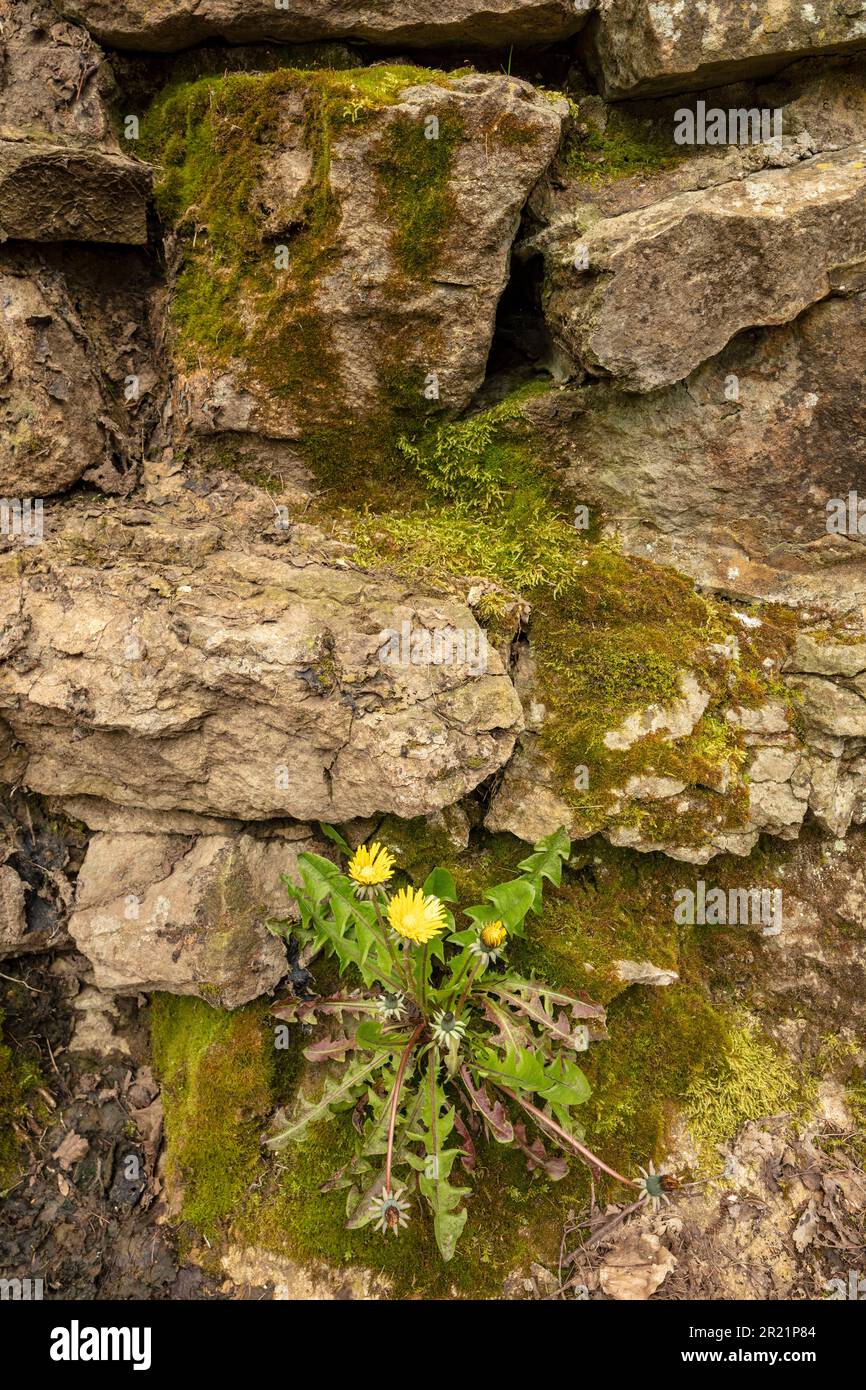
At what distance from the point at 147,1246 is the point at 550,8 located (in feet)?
19.7

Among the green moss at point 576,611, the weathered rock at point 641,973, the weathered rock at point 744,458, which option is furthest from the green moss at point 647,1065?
the weathered rock at point 744,458

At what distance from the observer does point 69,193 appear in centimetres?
335

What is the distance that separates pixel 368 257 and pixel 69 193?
1366 mm

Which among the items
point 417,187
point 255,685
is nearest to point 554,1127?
point 255,685

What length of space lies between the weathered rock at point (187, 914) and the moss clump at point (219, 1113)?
0.19 metres

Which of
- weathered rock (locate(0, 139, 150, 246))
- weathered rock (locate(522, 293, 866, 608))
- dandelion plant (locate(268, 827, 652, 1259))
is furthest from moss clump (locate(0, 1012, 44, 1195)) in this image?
weathered rock (locate(522, 293, 866, 608))

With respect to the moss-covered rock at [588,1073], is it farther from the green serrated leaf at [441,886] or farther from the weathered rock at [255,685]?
the weathered rock at [255,685]

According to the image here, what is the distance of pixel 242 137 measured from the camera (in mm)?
3418

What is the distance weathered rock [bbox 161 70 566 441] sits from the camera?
3232 mm

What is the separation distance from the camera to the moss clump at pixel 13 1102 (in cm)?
370

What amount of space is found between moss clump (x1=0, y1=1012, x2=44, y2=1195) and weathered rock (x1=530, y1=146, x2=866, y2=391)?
14.5ft

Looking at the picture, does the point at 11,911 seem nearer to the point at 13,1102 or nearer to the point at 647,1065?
the point at 13,1102

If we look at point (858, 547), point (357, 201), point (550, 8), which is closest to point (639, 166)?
point (550, 8)

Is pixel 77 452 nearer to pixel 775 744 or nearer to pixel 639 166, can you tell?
pixel 639 166
